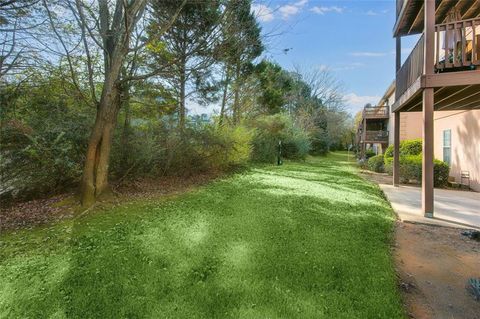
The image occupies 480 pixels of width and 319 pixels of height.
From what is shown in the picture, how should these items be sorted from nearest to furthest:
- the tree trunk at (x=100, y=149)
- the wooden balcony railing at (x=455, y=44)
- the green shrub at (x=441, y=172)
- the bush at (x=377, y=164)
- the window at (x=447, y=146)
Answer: the wooden balcony railing at (x=455, y=44) → the tree trunk at (x=100, y=149) → the green shrub at (x=441, y=172) → the window at (x=447, y=146) → the bush at (x=377, y=164)

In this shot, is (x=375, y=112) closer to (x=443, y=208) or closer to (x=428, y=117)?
(x=443, y=208)

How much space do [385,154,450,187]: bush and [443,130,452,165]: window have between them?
3.67 feet

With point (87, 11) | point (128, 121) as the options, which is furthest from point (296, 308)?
point (87, 11)

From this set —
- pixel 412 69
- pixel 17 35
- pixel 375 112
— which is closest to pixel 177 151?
pixel 17 35

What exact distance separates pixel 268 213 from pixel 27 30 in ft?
19.2

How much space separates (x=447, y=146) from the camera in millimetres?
10352

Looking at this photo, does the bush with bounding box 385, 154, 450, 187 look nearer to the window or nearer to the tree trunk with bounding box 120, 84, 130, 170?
the window

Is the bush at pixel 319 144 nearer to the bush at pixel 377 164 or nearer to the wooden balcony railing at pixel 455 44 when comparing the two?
the bush at pixel 377 164

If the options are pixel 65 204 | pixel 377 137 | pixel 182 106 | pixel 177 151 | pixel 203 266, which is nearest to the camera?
pixel 203 266

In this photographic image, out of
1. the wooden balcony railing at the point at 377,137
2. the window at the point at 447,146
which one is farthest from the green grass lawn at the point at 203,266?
the wooden balcony railing at the point at 377,137

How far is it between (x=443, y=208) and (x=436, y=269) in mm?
3352

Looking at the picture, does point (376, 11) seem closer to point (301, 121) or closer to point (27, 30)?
point (27, 30)

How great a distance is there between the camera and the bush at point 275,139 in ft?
50.8

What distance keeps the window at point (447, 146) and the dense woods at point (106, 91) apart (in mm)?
7711
